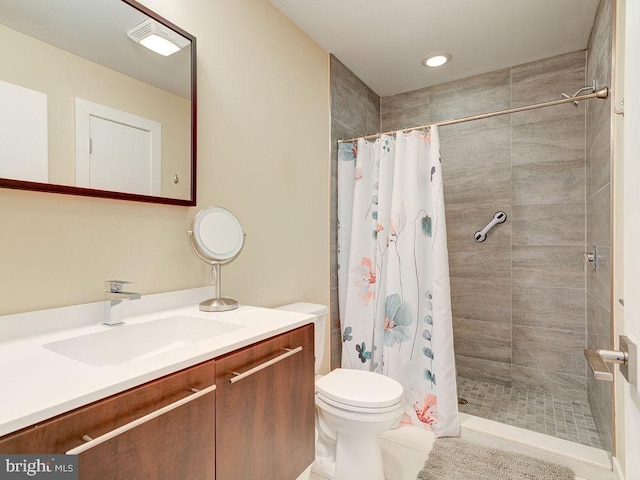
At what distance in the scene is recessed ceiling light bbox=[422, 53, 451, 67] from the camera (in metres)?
2.49

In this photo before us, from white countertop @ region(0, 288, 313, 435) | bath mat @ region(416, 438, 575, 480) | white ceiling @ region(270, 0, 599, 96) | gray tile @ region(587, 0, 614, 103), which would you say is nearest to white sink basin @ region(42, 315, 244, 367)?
white countertop @ region(0, 288, 313, 435)

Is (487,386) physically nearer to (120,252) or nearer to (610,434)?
(610,434)

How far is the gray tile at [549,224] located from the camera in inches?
95.7

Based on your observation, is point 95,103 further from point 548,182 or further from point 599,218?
point 548,182

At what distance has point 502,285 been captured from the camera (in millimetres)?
2686

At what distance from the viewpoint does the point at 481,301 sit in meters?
2.76

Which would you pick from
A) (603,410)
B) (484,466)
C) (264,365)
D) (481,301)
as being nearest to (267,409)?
(264,365)

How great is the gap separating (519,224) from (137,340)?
2.56m

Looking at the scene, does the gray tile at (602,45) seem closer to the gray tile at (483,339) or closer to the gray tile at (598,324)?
the gray tile at (598,324)

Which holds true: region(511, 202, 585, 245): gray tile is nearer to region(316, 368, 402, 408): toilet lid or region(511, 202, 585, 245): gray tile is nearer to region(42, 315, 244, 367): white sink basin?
region(316, 368, 402, 408): toilet lid

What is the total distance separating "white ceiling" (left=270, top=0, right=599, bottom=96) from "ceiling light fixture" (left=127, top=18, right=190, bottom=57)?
795mm

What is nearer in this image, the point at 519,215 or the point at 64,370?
the point at 64,370

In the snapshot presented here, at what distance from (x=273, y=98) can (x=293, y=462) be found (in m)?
1.72
